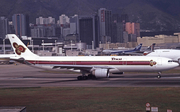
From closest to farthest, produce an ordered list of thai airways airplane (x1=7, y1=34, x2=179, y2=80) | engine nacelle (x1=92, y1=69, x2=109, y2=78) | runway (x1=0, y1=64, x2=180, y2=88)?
1. runway (x1=0, y1=64, x2=180, y2=88)
2. engine nacelle (x1=92, y1=69, x2=109, y2=78)
3. thai airways airplane (x1=7, y1=34, x2=179, y2=80)

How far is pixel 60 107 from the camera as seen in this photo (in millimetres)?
27312

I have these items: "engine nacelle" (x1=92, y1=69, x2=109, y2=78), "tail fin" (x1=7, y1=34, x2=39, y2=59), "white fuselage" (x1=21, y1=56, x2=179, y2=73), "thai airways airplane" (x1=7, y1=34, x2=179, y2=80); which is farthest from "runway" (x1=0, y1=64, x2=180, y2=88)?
"tail fin" (x1=7, y1=34, x2=39, y2=59)

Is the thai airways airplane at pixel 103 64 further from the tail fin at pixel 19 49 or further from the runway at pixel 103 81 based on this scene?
the runway at pixel 103 81

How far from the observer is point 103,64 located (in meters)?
52.8

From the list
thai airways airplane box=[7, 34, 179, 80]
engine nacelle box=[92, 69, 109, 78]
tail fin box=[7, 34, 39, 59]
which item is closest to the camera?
engine nacelle box=[92, 69, 109, 78]

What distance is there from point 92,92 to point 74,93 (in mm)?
2260

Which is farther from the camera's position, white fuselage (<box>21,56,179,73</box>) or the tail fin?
the tail fin

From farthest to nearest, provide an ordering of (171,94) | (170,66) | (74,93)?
(170,66) → (74,93) → (171,94)

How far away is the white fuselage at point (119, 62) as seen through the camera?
50594 millimetres

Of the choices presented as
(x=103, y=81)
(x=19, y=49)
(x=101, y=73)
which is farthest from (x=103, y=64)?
(x=19, y=49)

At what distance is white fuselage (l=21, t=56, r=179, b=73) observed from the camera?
1992 inches

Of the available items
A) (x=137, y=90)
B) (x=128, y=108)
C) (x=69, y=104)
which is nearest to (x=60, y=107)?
(x=69, y=104)

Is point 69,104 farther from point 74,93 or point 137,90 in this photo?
point 137,90

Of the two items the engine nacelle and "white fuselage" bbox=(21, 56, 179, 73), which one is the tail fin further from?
the engine nacelle
